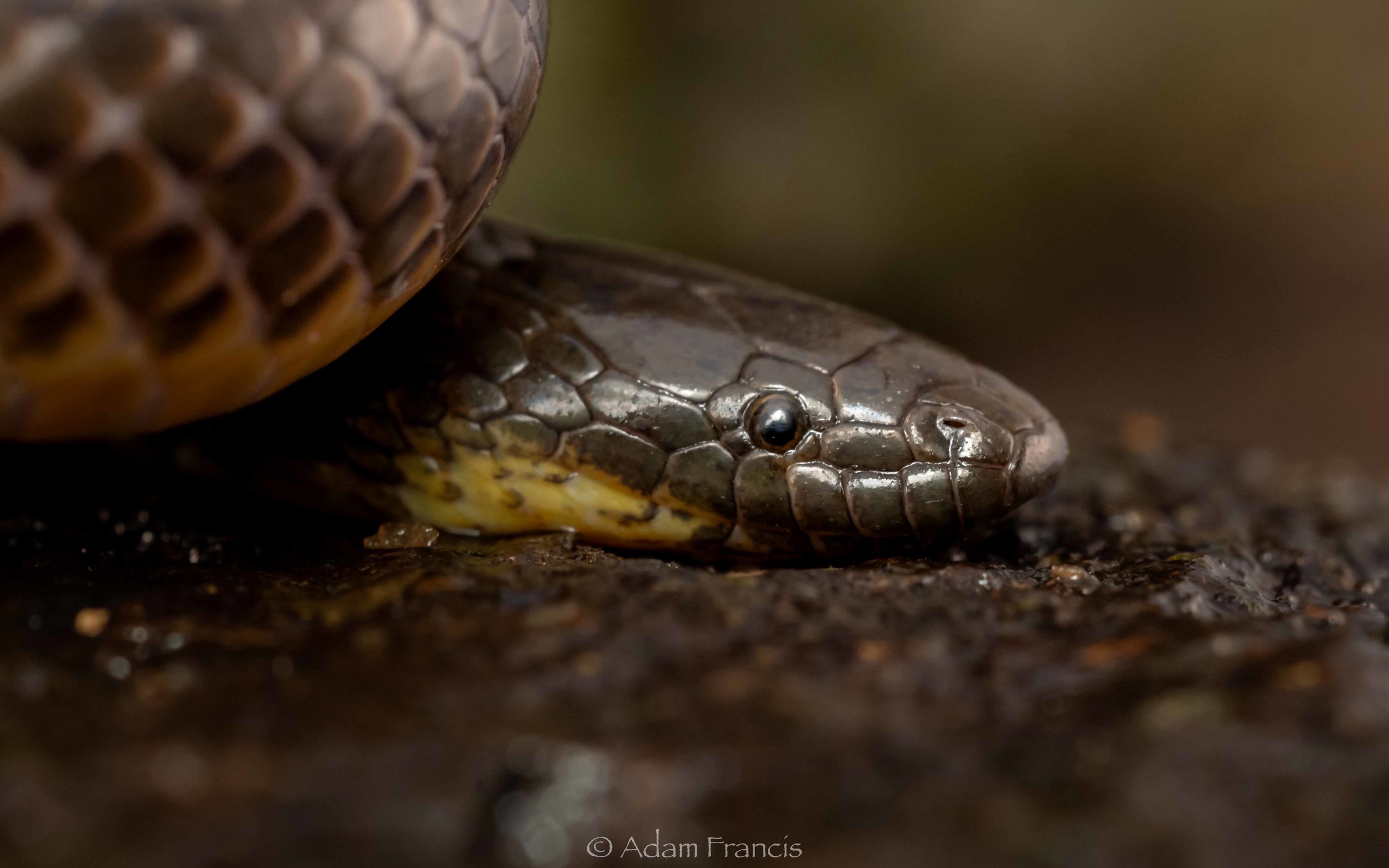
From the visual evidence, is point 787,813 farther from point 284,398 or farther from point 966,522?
point 284,398

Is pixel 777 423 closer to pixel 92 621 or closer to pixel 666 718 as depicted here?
pixel 666 718

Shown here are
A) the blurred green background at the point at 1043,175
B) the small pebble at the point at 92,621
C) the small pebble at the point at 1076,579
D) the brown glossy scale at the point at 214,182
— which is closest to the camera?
the brown glossy scale at the point at 214,182

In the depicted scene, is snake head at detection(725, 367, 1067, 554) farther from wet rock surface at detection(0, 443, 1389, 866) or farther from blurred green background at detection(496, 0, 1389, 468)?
blurred green background at detection(496, 0, 1389, 468)

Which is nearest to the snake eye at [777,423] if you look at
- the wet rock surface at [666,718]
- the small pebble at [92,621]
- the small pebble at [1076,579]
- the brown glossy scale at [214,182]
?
the wet rock surface at [666,718]

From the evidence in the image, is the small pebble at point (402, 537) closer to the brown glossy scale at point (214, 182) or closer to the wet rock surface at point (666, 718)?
the wet rock surface at point (666, 718)

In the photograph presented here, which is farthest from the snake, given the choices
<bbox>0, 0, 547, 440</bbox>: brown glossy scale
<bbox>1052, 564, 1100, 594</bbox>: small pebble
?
<bbox>1052, 564, 1100, 594</bbox>: small pebble
